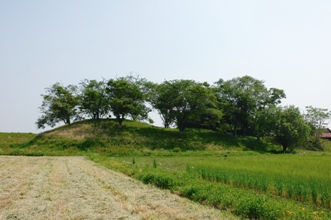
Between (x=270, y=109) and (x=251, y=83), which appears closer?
(x=270, y=109)

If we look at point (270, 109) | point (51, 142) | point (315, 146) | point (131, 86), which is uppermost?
point (131, 86)

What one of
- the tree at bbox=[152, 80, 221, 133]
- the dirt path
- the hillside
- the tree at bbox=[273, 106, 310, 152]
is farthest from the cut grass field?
the tree at bbox=[152, 80, 221, 133]

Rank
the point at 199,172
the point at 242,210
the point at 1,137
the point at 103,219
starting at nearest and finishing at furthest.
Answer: the point at 103,219, the point at 242,210, the point at 199,172, the point at 1,137

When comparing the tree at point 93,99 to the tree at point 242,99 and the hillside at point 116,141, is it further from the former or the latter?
the tree at point 242,99

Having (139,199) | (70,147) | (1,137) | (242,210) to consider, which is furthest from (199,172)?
(1,137)

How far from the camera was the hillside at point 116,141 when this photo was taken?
1350 inches

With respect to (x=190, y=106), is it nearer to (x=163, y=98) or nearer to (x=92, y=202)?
(x=163, y=98)

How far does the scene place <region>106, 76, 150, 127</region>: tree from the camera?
41750mm

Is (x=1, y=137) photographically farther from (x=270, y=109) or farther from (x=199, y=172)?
(x=270, y=109)

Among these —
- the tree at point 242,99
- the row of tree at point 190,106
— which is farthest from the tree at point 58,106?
the tree at point 242,99

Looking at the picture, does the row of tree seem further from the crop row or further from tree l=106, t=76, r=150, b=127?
the crop row

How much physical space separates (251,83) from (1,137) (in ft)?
162

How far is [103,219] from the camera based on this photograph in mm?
6797

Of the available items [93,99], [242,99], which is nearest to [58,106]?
[93,99]
